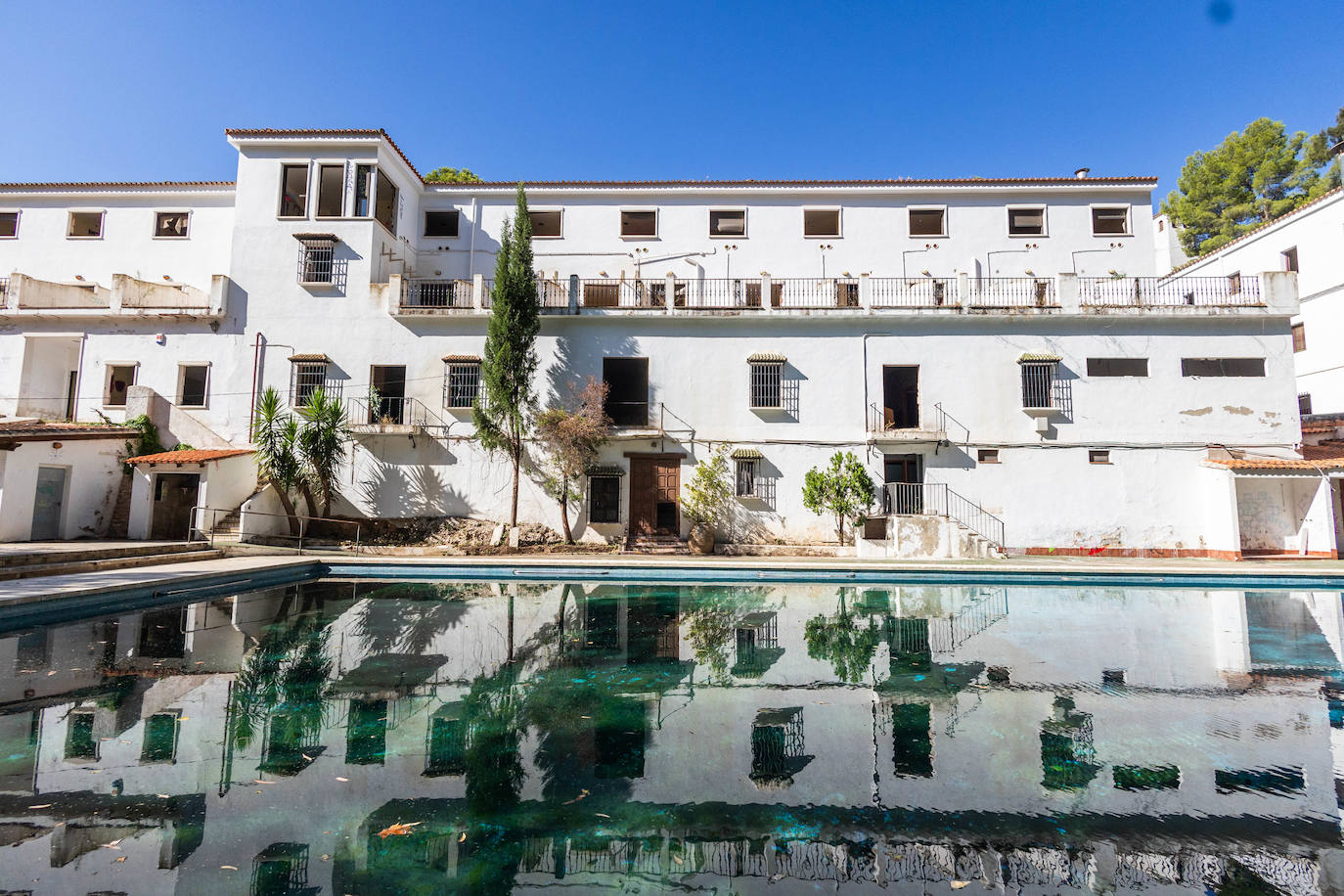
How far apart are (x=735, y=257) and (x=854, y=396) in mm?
5479

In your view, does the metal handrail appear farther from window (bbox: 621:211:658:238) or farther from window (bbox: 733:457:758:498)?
window (bbox: 621:211:658:238)

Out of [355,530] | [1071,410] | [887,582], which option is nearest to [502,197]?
[355,530]

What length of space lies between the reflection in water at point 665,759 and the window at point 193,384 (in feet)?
37.7

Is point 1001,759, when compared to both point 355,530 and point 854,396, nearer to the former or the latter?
point 854,396

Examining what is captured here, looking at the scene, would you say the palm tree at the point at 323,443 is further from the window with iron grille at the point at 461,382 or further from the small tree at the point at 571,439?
the small tree at the point at 571,439

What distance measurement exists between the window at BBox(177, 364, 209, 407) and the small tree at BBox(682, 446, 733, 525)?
12.9 m

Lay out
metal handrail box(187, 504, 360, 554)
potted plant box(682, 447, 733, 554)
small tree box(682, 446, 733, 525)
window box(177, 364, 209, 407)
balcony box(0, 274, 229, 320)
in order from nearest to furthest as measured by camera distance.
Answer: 1. metal handrail box(187, 504, 360, 554)
2. potted plant box(682, 447, 733, 554)
3. small tree box(682, 446, 733, 525)
4. balcony box(0, 274, 229, 320)
5. window box(177, 364, 209, 407)

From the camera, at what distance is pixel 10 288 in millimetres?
16234

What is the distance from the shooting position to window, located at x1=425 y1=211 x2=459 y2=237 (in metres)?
18.4

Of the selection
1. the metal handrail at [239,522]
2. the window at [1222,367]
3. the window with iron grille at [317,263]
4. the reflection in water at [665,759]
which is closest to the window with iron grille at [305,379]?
the window with iron grille at [317,263]

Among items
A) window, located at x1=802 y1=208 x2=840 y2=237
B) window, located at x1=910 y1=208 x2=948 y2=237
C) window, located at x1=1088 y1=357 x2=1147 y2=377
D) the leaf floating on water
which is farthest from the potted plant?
the leaf floating on water

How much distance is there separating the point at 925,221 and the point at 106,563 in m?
20.1

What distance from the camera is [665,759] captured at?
3.90m

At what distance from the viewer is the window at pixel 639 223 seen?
60.0 ft
